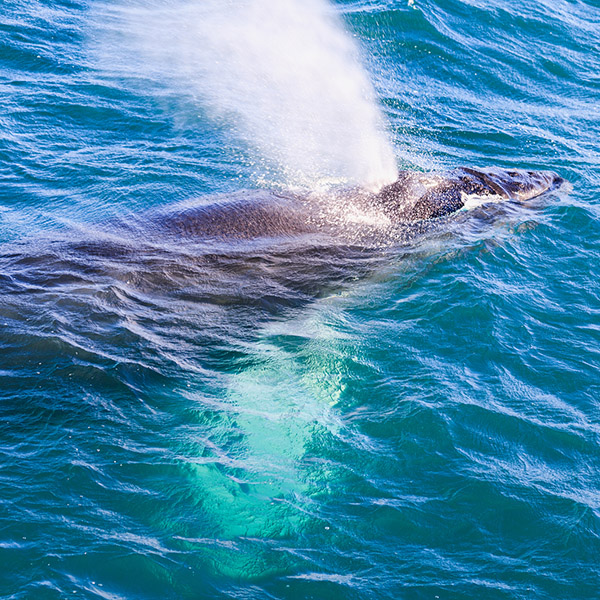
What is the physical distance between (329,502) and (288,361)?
8.67ft

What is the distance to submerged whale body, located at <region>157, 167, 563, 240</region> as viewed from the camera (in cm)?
1172

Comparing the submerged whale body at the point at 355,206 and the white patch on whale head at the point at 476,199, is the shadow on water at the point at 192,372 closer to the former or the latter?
the submerged whale body at the point at 355,206

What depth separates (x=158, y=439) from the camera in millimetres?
8922

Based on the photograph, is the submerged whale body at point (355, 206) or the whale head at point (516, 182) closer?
the submerged whale body at point (355, 206)

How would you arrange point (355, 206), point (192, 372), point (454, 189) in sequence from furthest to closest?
point (454, 189) < point (355, 206) < point (192, 372)

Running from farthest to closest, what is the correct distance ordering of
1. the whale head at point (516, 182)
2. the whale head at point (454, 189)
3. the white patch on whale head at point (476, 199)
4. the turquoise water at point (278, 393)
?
the whale head at point (516, 182), the white patch on whale head at point (476, 199), the whale head at point (454, 189), the turquoise water at point (278, 393)

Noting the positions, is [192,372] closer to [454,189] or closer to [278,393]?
[278,393]

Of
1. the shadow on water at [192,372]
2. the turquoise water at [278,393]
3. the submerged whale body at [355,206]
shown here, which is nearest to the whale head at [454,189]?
the submerged whale body at [355,206]

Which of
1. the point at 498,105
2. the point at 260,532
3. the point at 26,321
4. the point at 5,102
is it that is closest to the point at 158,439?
the point at 260,532

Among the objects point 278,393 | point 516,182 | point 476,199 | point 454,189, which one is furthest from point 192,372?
point 516,182

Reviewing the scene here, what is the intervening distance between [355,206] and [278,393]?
174 inches

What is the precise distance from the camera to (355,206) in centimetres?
1297

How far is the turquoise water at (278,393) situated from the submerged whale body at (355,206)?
405mm

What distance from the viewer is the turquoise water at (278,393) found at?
7.59 m
